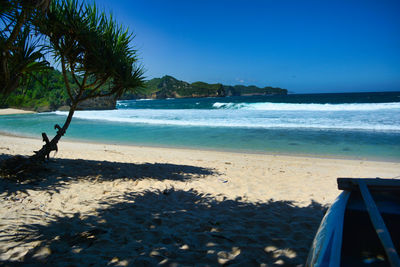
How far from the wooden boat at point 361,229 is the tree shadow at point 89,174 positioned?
410 cm

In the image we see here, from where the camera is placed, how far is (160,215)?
11.8 feet

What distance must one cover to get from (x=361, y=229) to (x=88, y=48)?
5.57 m

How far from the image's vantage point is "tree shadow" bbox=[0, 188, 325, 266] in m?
2.41

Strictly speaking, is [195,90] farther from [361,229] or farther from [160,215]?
[361,229]

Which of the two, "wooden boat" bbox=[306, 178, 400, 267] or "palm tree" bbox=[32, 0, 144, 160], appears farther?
"palm tree" bbox=[32, 0, 144, 160]

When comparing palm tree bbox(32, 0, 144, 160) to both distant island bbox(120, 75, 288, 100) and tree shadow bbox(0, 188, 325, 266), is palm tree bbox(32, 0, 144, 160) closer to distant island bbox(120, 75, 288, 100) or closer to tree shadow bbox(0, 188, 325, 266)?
tree shadow bbox(0, 188, 325, 266)

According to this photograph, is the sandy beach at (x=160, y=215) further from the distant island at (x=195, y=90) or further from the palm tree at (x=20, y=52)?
the distant island at (x=195, y=90)

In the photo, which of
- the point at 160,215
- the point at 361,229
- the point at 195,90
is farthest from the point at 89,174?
the point at 195,90

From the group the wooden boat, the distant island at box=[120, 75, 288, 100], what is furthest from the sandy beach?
the distant island at box=[120, 75, 288, 100]

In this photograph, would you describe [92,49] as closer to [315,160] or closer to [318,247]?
[318,247]

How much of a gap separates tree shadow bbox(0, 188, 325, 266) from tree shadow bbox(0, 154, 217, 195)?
136 cm

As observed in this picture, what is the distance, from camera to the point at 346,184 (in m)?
2.35

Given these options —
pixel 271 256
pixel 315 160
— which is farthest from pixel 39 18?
pixel 315 160

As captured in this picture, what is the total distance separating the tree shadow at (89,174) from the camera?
4.25 metres
